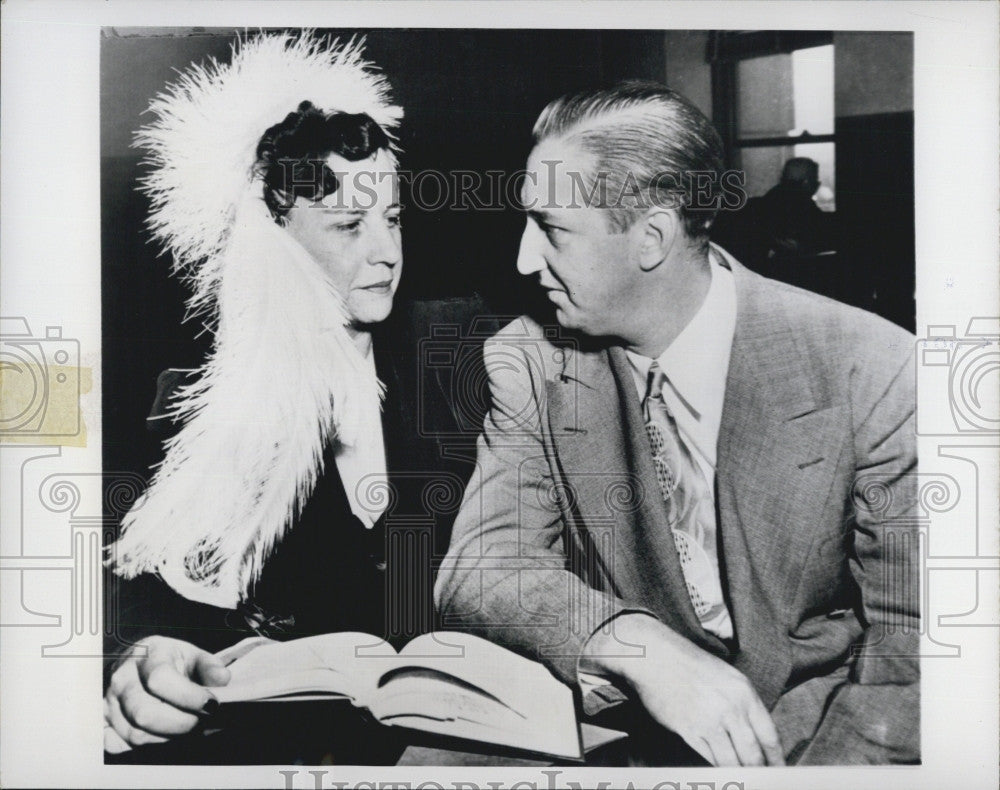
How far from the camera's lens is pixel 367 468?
228 cm

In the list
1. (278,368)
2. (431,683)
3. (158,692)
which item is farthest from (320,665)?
(278,368)

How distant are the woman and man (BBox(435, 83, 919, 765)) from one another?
259 millimetres

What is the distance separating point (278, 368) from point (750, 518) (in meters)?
1.32

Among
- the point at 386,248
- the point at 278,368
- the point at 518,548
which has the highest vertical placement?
the point at 386,248

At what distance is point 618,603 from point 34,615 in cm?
159

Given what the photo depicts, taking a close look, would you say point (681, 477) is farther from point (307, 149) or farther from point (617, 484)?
point (307, 149)

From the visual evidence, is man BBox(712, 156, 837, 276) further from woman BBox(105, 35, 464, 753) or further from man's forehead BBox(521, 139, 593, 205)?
woman BBox(105, 35, 464, 753)

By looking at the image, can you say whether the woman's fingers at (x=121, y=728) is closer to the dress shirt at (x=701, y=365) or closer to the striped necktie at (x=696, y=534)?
the dress shirt at (x=701, y=365)

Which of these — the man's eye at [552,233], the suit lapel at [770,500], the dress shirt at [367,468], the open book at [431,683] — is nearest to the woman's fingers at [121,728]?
the open book at [431,683]

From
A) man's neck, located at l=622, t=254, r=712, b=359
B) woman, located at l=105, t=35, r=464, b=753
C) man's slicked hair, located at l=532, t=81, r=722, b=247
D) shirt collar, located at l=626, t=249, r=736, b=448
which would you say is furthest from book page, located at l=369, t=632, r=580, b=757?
man's slicked hair, located at l=532, t=81, r=722, b=247

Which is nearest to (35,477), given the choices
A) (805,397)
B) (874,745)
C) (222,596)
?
(222,596)

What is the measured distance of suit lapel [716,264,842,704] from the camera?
2.23 m

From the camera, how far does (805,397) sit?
2244mm

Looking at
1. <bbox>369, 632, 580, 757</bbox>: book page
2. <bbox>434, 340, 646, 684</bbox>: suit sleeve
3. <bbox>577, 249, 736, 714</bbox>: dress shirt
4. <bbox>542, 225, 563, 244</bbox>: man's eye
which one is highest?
<bbox>542, 225, 563, 244</bbox>: man's eye
